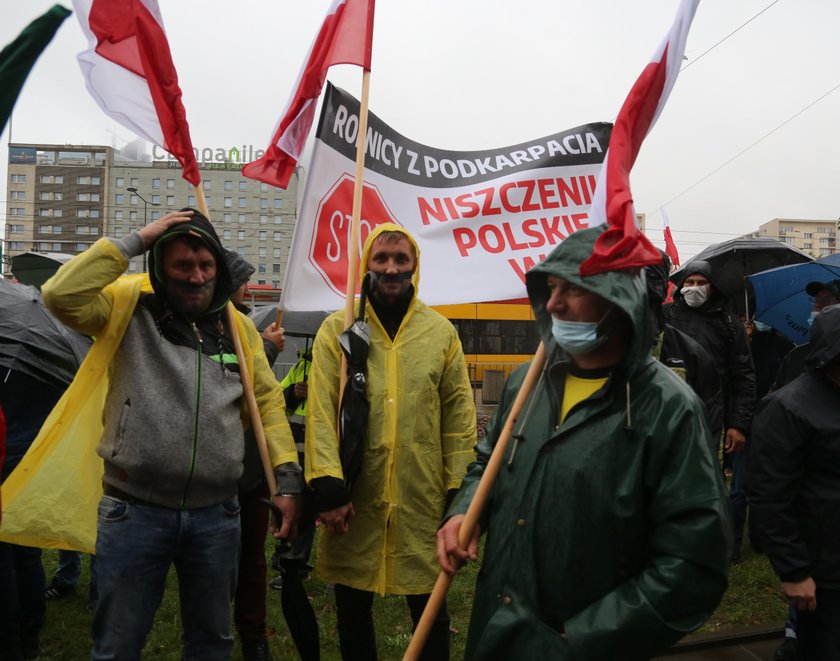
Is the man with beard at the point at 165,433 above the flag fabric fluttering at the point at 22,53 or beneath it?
beneath

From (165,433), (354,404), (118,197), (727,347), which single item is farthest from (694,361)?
(118,197)

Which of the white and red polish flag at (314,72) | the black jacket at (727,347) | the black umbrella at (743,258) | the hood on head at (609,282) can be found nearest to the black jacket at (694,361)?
the black jacket at (727,347)

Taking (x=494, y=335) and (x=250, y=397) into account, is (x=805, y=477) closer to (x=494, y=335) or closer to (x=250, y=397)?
(x=250, y=397)

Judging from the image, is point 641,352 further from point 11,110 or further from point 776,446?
point 11,110

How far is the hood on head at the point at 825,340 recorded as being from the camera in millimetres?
2604

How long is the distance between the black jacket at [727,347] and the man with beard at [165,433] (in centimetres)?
340

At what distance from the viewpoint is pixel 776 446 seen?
2672 millimetres

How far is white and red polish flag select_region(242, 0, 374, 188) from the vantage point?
3650 mm

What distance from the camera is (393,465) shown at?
9.75 feet

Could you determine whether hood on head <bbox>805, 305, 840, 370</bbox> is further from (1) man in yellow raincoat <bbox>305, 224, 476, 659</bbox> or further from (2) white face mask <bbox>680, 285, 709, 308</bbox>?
(2) white face mask <bbox>680, 285, 709, 308</bbox>

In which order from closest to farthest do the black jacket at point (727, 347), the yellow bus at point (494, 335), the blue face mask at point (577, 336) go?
1. the blue face mask at point (577, 336)
2. the black jacket at point (727, 347)
3. the yellow bus at point (494, 335)

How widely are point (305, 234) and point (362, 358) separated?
0.99 m

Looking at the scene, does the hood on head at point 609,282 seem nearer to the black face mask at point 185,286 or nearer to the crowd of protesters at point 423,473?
the crowd of protesters at point 423,473

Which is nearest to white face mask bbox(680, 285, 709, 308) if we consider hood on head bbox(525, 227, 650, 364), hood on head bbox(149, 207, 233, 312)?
hood on head bbox(525, 227, 650, 364)
